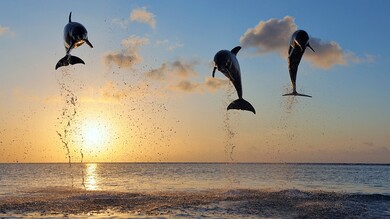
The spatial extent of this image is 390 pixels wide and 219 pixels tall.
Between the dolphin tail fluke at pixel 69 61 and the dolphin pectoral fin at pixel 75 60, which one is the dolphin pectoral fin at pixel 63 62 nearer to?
the dolphin tail fluke at pixel 69 61

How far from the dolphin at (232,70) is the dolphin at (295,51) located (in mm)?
2345

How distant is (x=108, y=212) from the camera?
21297mm

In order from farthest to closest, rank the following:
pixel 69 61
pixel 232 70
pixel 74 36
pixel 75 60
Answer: pixel 75 60 < pixel 69 61 < pixel 232 70 < pixel 74 36

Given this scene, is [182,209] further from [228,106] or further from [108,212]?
[228,106]

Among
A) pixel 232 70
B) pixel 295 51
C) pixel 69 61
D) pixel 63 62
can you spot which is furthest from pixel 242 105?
pixel 63 62

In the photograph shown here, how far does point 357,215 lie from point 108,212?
12119 mm

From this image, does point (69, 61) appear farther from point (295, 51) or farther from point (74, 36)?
point (295, 51)

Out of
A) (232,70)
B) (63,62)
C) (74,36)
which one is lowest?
(232,70)

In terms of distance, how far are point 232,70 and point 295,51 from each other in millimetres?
2854

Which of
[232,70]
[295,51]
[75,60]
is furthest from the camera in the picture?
[75,60]

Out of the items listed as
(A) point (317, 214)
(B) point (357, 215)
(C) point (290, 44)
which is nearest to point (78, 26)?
(C) point (290, 44)

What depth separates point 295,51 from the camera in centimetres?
1855

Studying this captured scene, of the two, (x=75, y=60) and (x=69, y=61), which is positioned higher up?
(x=75, y=60)

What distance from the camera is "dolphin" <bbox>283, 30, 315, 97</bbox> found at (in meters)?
17.2
